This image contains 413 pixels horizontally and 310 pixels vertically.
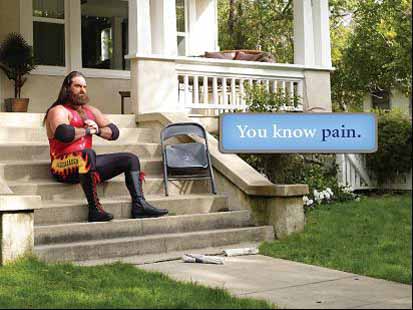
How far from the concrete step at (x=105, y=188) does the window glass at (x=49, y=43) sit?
4768 mm

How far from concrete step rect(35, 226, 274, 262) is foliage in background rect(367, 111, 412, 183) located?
499cm

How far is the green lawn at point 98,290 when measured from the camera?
4297 millimetres

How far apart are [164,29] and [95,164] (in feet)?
12.0

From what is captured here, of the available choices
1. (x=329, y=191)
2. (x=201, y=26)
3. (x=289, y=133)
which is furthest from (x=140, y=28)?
(x=289, y=133)

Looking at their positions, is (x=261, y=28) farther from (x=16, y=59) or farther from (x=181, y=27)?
(x=16, y=59)

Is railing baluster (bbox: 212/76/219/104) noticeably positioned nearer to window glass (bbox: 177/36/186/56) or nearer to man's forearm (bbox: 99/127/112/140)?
man's forearm (bbox: 99/127/112/140)

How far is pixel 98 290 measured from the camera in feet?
15.6

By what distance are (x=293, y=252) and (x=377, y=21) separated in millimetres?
13753

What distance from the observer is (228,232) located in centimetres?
683

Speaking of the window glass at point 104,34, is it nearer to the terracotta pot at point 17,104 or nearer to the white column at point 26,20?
the white column at point 26,20

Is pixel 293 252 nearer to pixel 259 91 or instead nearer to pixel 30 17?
pixel 259 91

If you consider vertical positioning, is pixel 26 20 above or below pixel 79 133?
above

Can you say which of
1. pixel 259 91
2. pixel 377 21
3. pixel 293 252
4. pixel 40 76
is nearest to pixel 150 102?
pixel 259 91

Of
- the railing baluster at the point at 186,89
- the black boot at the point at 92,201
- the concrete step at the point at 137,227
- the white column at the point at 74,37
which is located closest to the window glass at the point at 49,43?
the white column at the point at 74,37
